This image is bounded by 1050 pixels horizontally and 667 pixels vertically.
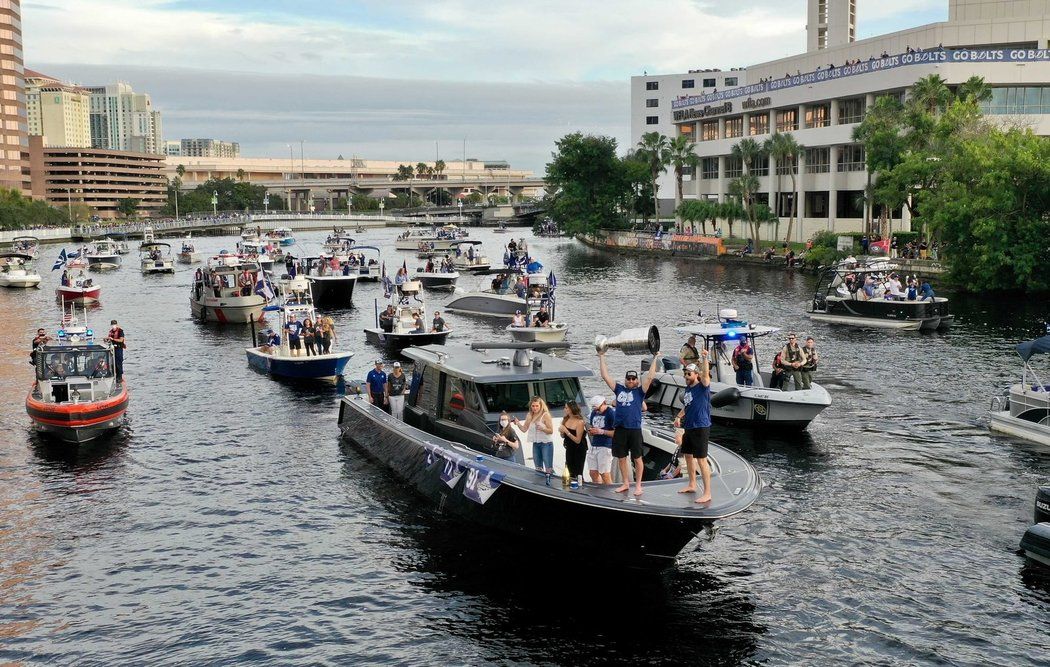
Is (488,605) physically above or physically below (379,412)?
below

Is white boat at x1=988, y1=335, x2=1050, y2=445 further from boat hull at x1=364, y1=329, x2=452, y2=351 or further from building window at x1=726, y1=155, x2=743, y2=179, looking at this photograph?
building window at x1=726, y1=155, x2=743, y2=179

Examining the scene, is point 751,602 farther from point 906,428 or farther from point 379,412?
point 906,428

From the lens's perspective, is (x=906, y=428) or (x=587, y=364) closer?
(x=906, y=428)

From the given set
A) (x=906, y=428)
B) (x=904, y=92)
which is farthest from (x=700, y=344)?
(x=904, y=92)

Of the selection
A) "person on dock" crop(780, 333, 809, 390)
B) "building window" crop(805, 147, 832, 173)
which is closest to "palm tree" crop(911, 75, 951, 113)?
"building window" crop(805, 147, 832, 173)

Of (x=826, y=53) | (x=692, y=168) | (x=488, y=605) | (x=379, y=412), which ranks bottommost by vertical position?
(x=488, y=605)

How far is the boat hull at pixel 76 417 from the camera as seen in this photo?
29.4m

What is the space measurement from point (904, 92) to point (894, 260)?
84.8ft

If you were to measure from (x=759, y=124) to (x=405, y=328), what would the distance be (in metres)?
85.2

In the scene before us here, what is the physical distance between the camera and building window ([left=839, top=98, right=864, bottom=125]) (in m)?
102

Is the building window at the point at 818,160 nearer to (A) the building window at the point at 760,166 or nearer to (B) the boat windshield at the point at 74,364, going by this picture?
(A) the building window at the point at 760,166

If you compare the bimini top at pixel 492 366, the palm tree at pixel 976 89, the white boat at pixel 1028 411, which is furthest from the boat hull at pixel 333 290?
the palm tree at pixel 976 89

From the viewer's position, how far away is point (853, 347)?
47.5 m

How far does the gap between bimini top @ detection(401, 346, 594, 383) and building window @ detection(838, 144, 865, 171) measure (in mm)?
84853
